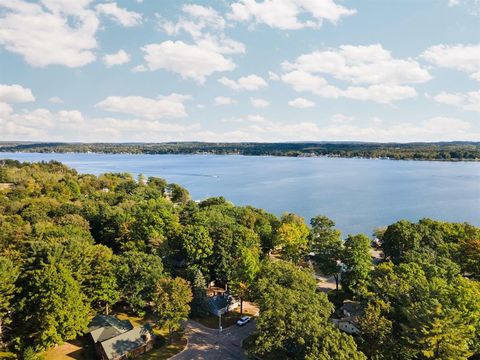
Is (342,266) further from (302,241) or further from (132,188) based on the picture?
(132,188)

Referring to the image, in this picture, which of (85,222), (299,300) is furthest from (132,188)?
(299,300)

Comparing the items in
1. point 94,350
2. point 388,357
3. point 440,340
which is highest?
point 440,340

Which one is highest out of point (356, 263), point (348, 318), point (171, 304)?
point (356, 263)

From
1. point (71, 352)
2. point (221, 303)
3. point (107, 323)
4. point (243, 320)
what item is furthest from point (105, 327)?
point (243, 320)

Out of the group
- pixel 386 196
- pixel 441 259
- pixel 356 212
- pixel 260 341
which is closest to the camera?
pixel 260 341

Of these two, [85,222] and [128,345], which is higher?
[85,222]

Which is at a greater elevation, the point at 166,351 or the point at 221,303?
the point at 221,303

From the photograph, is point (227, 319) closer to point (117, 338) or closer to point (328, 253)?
point (117, 338)

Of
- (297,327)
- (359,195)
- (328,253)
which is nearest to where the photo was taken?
(297,327)
